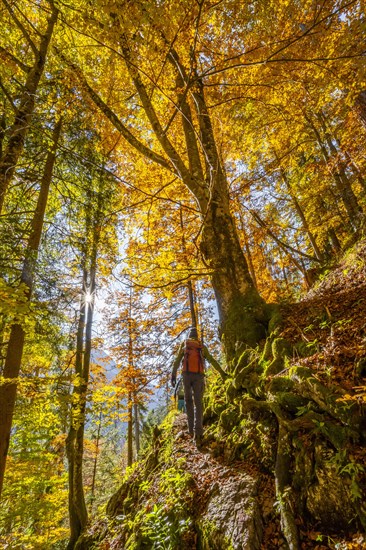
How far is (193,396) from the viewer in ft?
17.0

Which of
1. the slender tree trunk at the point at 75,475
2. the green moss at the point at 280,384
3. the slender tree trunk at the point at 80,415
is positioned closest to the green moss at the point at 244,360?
the green moss at the point at 280,384

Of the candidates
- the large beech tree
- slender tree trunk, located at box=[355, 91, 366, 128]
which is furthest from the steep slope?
slender tree trunk, located at box=[355, 91, 366, 128]

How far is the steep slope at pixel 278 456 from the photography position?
8.86 feet

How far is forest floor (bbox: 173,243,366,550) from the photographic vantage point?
2.70 meters

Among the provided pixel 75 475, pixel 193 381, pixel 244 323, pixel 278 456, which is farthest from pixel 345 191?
pixel 75 475

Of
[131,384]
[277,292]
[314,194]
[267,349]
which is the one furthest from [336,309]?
[277,292]

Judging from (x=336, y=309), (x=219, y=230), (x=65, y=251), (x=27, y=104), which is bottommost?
(x=336, y=309)

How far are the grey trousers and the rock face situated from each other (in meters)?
1.37

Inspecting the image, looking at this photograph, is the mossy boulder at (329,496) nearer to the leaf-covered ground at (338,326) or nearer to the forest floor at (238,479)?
the forest floor at (238,479)

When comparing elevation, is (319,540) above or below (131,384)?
below

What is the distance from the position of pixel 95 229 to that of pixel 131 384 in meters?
8.20

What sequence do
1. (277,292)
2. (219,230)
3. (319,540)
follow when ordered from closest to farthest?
(319,540), (219,230), (277,292)

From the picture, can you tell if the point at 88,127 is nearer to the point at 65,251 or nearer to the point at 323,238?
the point at 65,251

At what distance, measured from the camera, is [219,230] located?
20.5 feet
